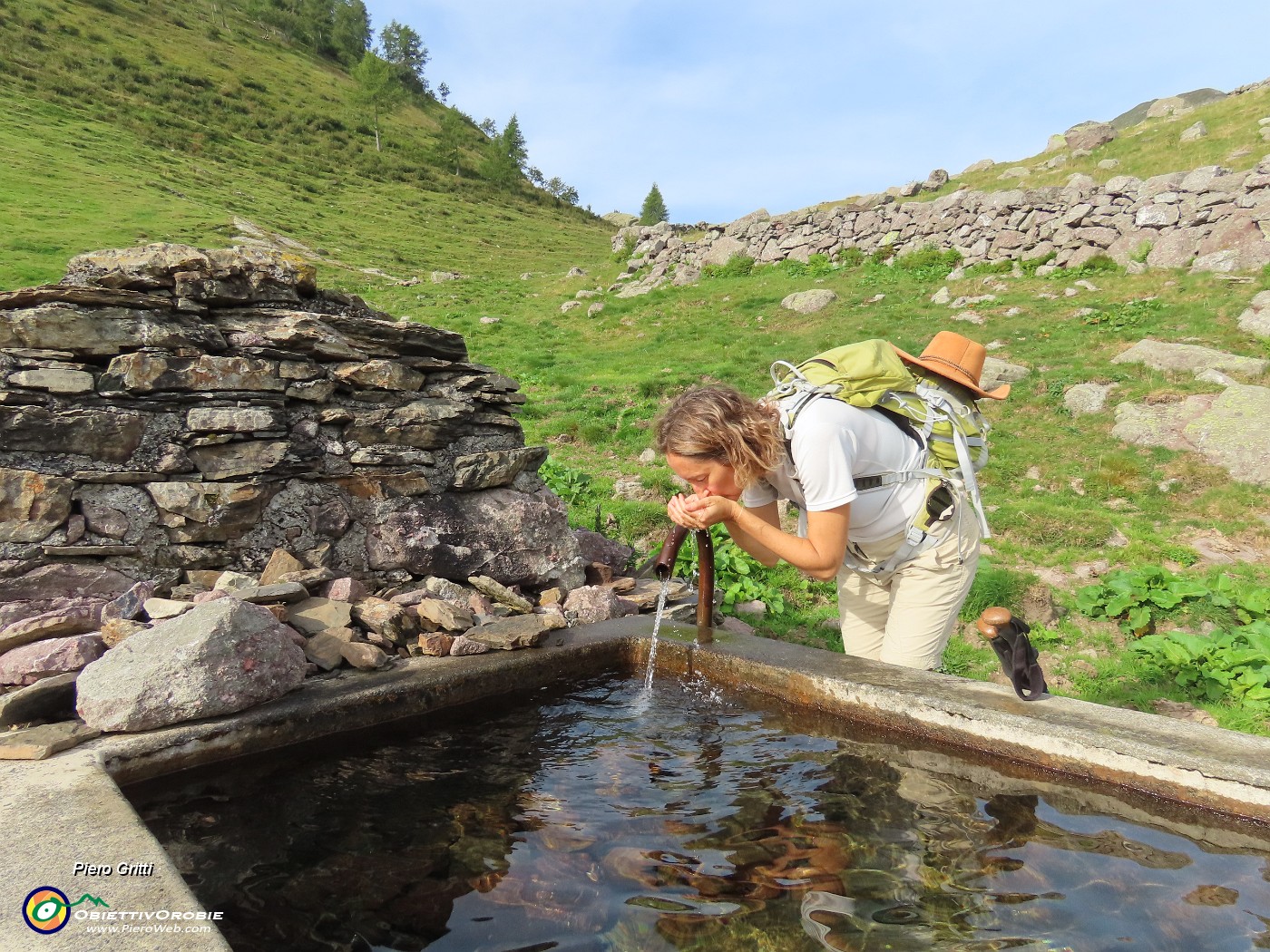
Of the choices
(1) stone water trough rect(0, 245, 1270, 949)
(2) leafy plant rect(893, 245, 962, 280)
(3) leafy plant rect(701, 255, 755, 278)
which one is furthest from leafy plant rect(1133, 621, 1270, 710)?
(3) leafy plant rect(701, 255, 755, 278)

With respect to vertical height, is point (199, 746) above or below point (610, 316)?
below

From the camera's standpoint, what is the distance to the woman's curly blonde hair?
2889mm

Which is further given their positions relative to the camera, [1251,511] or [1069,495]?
[1069,495]

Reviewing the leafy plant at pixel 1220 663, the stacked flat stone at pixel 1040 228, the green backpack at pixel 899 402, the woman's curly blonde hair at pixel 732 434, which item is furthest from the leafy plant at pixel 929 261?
the woman's curly blonde hair at pixel 732 434

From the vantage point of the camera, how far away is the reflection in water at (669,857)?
216 cm

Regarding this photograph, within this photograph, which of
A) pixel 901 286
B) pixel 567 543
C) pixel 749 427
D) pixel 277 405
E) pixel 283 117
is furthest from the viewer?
pixel 283 117

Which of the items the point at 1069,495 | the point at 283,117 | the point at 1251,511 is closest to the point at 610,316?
the point at 1069,495

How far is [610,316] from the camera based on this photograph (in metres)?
19.6

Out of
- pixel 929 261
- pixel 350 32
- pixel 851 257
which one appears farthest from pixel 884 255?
pixel 350 32

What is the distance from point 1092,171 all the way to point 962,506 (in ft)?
75.9

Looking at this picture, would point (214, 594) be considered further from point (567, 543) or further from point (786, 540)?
point (786, 540)

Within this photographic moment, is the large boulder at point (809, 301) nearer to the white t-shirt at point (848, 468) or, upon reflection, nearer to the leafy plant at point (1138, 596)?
the leafy plant at point (1138, 596)

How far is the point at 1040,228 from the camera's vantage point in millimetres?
18172

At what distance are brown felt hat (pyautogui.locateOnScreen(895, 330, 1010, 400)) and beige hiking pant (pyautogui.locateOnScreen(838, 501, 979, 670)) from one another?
2.06ft
